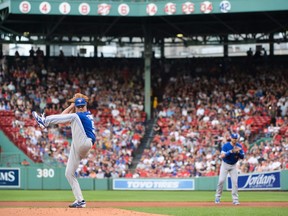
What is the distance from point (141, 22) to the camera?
37.3 m

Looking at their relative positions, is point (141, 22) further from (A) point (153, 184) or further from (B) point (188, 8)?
(A) point (153, 184)

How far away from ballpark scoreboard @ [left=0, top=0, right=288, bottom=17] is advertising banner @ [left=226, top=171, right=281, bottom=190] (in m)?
8.64

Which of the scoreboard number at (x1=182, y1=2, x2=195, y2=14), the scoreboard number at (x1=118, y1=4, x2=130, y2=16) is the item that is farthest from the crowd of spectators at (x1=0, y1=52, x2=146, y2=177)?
the scoreboard number at (x1=182, y1=2, x2=195, y2=14)

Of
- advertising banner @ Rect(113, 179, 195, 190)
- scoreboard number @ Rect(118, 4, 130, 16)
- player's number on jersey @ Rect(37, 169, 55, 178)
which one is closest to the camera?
advertising banner @ Rect(113, 179, 195, 190)

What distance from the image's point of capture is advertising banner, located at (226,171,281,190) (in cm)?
2728

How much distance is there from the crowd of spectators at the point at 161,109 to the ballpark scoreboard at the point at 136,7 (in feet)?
15.2

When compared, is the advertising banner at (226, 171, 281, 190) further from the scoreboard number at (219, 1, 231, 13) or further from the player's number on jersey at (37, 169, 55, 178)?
the scoreboard number at (219, 1, 231, 13)

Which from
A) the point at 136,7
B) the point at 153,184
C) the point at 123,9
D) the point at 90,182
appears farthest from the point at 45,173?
the point at 136,7

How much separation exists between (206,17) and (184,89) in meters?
3.92

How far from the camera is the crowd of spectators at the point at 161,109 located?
31.7 m

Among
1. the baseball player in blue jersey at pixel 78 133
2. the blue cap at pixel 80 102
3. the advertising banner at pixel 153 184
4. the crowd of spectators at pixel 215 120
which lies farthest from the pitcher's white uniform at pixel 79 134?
the crowd of spectators at pixel 215 120

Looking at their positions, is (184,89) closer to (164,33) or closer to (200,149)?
(164,33)

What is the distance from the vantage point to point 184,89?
38.1 m

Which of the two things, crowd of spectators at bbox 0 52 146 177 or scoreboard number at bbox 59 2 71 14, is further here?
scoreboard number at bbox 59 2 71 14
